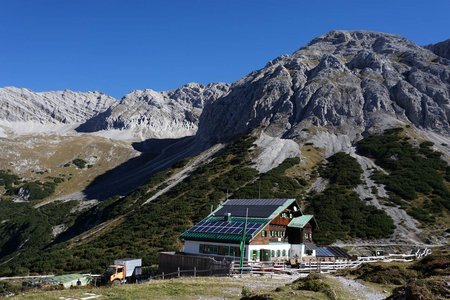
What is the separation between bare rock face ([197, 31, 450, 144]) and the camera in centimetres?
13762

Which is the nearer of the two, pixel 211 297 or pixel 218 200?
pixel 211 297

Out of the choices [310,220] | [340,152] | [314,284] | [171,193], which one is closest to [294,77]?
[340,152]

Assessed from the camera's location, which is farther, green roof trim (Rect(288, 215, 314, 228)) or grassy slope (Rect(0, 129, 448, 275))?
grassy slope (Rect(0, 129, 448, 275))

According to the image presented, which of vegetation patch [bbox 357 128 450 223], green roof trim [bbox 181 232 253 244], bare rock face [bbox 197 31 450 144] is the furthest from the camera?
bare rock face [bbox 197 31 450 144]

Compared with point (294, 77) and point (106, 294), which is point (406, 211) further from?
A: point (294, 77)

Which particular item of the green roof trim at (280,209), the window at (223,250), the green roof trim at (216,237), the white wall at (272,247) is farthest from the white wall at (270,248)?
the green roof trim at (280,209)

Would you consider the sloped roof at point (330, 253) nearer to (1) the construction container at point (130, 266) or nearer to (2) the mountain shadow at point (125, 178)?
(1) the construction container at point (130, 266)

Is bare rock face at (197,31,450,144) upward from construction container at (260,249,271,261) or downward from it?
upward

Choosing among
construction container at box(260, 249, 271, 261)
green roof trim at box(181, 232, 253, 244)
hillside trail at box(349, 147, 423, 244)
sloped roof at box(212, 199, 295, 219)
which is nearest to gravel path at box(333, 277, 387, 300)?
green roof trim at box(181, 232, 253, 244)

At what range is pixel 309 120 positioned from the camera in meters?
140

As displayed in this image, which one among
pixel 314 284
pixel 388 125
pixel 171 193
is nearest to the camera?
pixel 314 284

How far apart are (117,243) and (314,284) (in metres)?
59.9

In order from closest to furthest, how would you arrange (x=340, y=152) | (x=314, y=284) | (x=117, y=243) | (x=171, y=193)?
(x=314, y=284), (x=117, y=243), (x=171, y=193), (x=340, y=152)

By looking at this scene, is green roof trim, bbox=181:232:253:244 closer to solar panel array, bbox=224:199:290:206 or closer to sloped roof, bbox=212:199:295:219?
sloped roof, bbox=212:199:295:219
